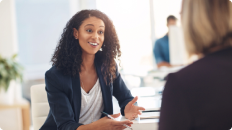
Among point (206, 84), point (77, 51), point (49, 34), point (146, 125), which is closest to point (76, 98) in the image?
point (77, 51)

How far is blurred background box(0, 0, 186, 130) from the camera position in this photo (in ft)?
10.7

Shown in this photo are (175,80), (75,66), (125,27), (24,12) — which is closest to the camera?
(175,80)

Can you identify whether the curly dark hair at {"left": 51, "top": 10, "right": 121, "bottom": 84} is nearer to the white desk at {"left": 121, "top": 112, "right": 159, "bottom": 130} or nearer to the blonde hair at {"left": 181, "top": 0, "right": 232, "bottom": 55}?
the white desk at {"left": 121, "top": 112, "right": 159, "bottom": 130}

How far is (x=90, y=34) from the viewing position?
4.12ft

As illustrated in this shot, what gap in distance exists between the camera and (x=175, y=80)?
448 mm

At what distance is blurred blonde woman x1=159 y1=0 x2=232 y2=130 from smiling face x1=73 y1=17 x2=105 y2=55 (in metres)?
0.81

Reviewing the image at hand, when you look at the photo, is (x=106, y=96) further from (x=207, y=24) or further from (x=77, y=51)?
(x=207, y=24)

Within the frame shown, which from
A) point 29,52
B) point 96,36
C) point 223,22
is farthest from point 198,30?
point 29,52

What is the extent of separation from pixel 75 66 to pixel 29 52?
8.97 feet

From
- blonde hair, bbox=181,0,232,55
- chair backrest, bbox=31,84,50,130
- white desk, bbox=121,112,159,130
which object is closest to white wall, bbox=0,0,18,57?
chair backrest, bbox=31,84,50,130

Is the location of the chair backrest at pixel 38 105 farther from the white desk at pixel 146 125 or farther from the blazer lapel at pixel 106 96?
the white desk at pixel 146 125

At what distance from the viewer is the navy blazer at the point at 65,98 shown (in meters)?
1.07

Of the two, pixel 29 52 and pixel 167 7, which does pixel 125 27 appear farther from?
pixel 29 52

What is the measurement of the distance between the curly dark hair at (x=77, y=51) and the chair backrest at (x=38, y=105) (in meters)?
0.21
